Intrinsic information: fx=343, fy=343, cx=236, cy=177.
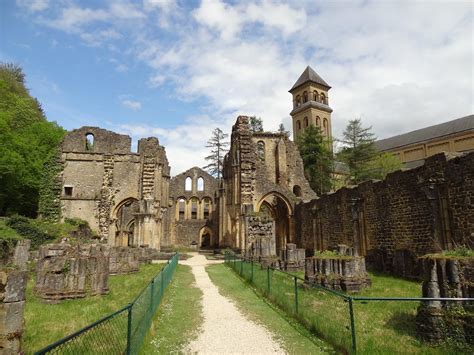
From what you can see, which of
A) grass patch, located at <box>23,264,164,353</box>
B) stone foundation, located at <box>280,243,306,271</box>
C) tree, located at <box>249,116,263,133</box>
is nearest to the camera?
grass patch, located at <box>23,264,164,353</box>

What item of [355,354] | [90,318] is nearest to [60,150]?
[90,318]

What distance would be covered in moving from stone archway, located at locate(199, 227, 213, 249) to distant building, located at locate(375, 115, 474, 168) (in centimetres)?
2839

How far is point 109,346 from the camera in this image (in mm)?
4148

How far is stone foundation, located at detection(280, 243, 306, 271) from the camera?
15.2m

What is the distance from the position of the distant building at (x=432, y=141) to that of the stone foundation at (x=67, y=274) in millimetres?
42722

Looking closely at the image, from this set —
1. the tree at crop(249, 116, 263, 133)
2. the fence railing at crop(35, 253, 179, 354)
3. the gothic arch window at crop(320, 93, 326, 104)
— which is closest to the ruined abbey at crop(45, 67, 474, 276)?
the fence railing at crop(35, 253, 179, 354)

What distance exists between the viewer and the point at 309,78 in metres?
61.0

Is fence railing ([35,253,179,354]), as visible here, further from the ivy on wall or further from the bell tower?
the bell tower

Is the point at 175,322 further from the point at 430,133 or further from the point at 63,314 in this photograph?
the point at 430,133

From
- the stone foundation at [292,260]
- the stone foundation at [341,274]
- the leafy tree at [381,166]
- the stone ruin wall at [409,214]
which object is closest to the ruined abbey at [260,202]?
the stone ruin wall at [409,214]

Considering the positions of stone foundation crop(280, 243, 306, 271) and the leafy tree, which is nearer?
stone foundation crop(280, 243, 306, 271)

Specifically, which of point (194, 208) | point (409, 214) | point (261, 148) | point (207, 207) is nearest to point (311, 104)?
point (261, 148)

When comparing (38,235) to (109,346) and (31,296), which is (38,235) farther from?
(109,346)

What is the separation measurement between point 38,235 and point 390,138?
53648 millimetres
